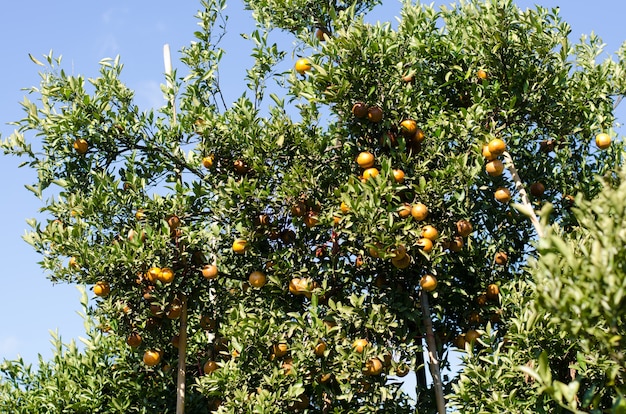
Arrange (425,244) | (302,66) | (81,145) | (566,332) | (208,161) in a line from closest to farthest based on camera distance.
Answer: (566,332) → (425,244) → (81,145) → (208,161) → (302,66)

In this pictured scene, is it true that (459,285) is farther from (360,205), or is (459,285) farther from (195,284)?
(195,284)

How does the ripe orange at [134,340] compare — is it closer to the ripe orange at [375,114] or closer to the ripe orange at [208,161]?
the ripe orange at [208,161]

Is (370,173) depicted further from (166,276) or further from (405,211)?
(166,276)

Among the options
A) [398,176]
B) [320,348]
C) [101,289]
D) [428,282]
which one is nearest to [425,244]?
[428,282]

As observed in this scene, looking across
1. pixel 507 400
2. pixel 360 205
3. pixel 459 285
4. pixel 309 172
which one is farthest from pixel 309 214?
pixel 507 400

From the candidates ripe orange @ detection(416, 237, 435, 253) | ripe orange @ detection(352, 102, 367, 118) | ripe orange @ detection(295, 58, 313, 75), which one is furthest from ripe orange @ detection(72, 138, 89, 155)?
ripe orange @ detection(416, 237, 435, 253)

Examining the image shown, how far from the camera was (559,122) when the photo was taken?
736 cm

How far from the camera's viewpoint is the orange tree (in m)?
6.73

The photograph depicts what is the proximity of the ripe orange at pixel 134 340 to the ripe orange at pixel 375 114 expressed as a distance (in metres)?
3.26

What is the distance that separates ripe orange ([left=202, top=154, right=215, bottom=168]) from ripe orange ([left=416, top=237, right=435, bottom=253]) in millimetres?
2414

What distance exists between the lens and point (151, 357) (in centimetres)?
729

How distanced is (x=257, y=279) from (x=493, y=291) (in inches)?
96.8

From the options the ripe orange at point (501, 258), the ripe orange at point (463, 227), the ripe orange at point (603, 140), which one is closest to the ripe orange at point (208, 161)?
the ripe orange at point (463, 227)

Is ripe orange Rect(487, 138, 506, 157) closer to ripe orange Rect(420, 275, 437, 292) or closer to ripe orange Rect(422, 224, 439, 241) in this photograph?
ripe orange Rect(422, 224, 439, 241)
